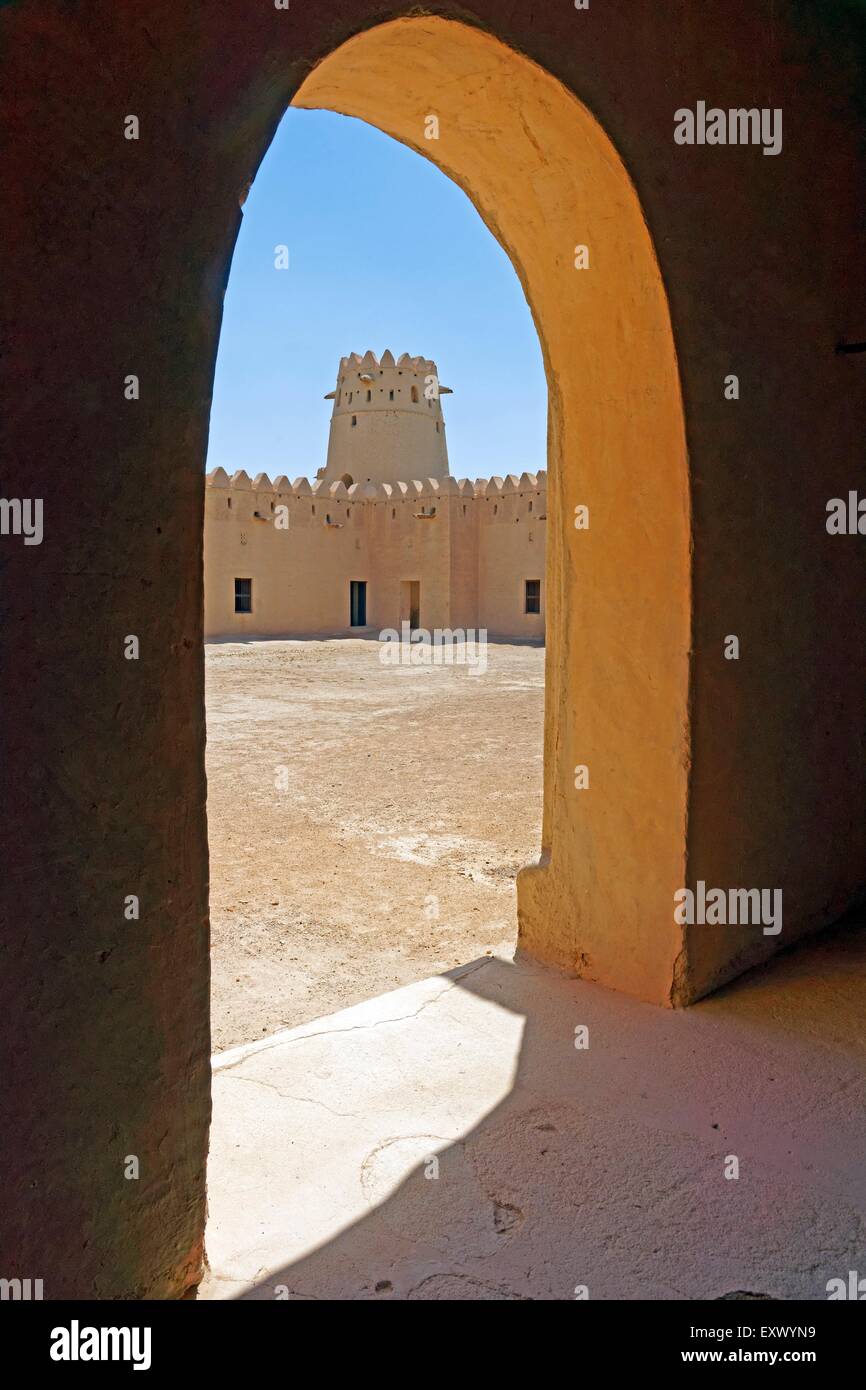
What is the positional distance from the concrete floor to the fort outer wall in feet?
71.1

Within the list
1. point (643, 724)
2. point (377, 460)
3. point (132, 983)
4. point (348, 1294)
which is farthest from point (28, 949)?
point (377, 460)

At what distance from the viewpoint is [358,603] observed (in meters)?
27.8

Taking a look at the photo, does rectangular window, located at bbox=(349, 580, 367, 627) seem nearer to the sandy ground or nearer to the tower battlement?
the tower battlement

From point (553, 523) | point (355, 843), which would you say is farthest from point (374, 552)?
point (553, 523)

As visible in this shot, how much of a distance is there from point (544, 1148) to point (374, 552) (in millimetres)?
26121

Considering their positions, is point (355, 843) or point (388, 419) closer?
point (355, 843)

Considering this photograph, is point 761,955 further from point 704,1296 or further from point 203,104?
point 203,104

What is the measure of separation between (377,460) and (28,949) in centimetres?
2989

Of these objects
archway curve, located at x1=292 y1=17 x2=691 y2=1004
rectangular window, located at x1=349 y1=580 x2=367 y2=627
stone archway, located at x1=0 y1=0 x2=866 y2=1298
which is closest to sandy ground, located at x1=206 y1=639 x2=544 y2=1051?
archway curve, located at x1=292 y1=17 x2=691 y2=1004

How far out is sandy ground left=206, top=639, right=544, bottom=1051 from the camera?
4.36 m

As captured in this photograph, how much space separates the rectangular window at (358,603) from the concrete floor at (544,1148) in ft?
81.2

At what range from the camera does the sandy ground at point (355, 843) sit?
4.36m

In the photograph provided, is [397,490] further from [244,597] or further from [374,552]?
[244,597]

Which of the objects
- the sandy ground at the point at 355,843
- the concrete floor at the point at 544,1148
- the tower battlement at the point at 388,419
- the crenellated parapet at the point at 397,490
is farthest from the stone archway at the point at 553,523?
the tower battlement at the point at 388,419
